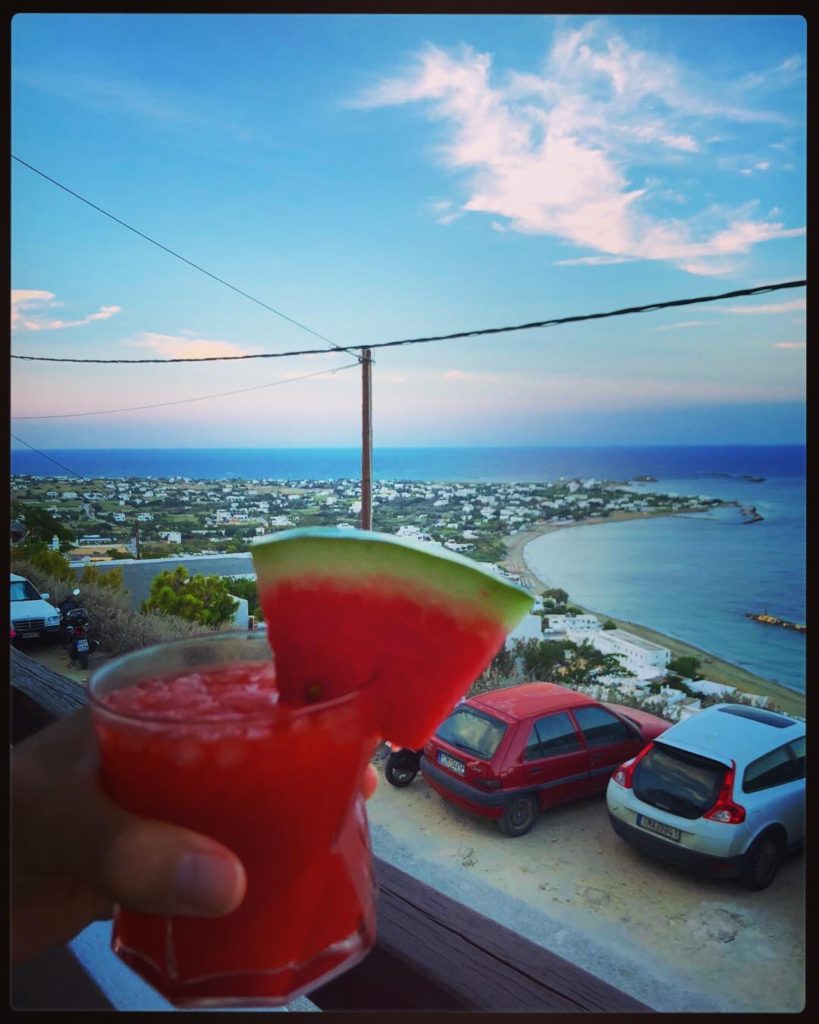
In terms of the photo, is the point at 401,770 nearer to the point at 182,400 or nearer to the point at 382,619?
the point at 182,400

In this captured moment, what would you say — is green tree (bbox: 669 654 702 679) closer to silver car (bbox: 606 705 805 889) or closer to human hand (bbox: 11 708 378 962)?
silver car (bbox: 606 705 805 889)

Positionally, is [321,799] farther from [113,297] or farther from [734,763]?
[113,297]

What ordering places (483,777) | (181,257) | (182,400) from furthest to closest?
1. (182,400)
2. (181,257)
3. (483,777)

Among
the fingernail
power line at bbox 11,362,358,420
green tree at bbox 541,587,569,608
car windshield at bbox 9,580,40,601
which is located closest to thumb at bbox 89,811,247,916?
the fingernail

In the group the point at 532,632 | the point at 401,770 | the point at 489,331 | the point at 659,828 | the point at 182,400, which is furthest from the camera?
the point at 182,400

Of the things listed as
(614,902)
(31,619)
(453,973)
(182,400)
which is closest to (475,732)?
(614,902)

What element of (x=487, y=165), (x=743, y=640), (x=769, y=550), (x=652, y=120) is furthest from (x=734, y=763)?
(x=652, y=120)
